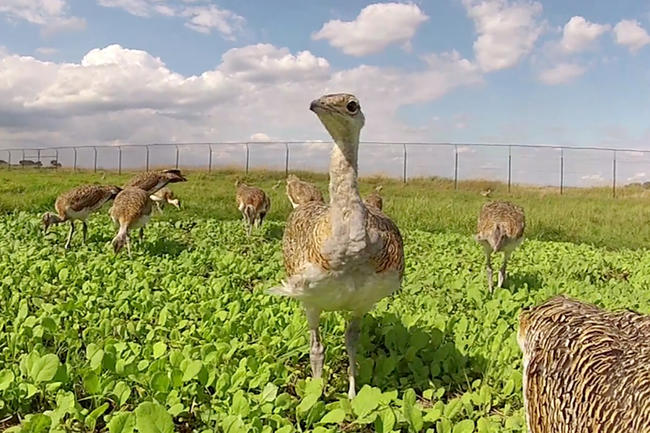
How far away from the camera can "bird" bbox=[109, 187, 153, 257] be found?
10.6 m

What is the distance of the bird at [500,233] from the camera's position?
30.1ft

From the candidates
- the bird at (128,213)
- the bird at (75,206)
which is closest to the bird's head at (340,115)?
the bird at (128,213)

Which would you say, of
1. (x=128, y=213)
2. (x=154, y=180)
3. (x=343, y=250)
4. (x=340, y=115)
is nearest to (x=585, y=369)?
(x=343, y=250)

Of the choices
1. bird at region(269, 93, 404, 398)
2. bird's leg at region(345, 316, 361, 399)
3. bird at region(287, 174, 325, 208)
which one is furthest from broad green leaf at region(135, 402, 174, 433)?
bird at region(287, 174, 325, 208)

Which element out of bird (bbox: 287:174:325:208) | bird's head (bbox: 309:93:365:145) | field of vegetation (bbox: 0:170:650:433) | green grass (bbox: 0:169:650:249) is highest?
bird's head (bbox: 309:93:365:145)

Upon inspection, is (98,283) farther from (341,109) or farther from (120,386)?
(341,109)

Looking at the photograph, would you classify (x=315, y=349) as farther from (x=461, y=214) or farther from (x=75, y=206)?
(x=461, y=214)

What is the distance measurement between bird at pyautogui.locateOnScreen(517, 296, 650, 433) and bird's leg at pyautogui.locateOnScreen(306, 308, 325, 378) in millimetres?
1752

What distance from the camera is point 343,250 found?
4109 mm

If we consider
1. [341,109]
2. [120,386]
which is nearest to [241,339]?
[120,386]

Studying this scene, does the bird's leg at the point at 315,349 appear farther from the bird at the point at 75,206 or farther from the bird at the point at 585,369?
the bird at the point at 75,206

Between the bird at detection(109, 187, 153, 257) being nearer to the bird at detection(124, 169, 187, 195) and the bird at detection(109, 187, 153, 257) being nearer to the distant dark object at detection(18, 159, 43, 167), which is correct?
the bird at detection(124, 169, 187, 195)

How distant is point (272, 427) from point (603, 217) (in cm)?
1815

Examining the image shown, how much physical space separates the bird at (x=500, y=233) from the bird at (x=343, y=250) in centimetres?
479
